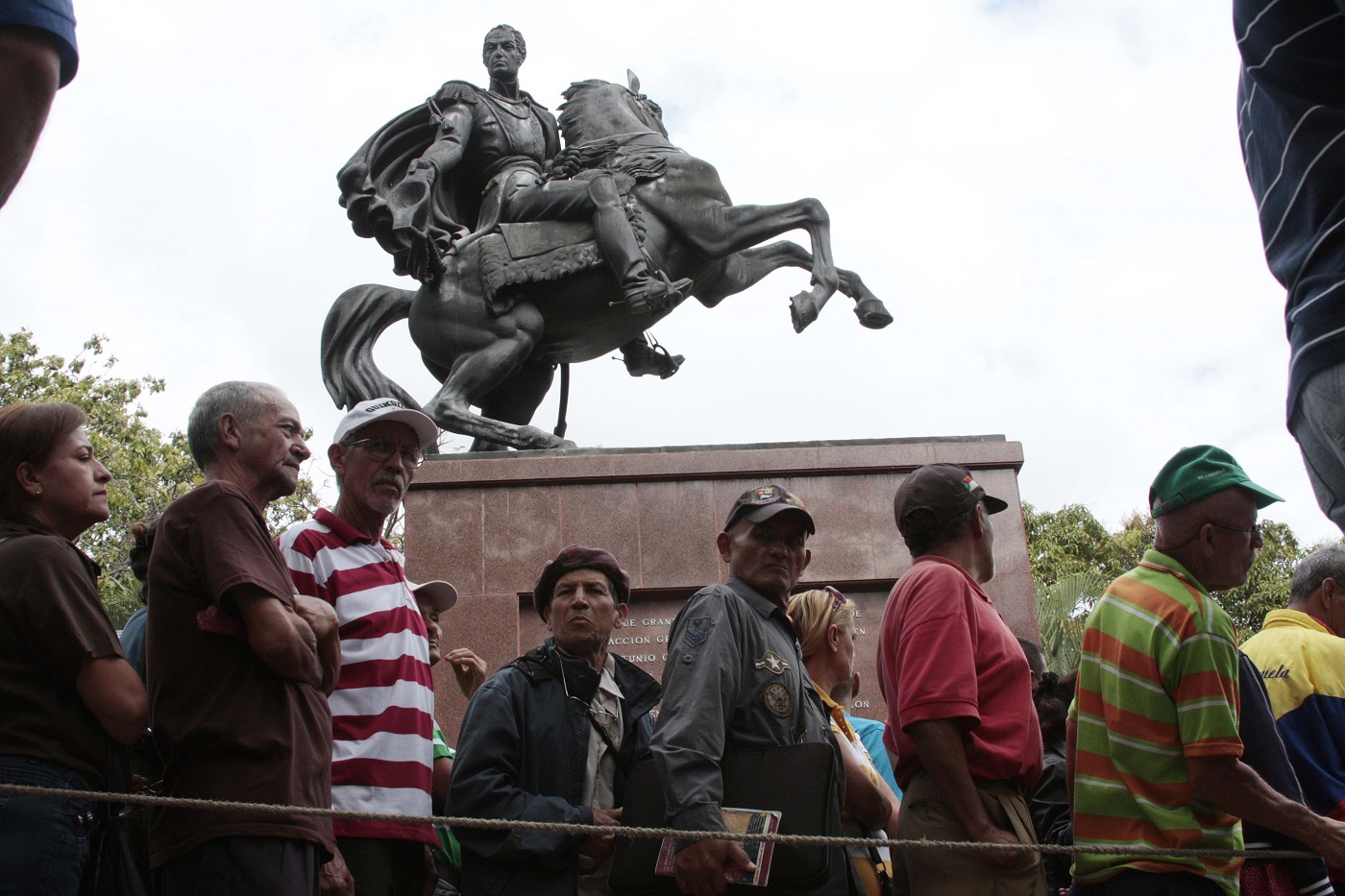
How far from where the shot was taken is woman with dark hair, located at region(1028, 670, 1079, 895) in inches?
159

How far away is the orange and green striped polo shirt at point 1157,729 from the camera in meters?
2.93

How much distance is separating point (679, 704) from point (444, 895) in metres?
1.32

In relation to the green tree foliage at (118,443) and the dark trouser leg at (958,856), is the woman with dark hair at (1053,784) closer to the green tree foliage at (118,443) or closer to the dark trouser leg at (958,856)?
the dark trouser leg at (958,856)

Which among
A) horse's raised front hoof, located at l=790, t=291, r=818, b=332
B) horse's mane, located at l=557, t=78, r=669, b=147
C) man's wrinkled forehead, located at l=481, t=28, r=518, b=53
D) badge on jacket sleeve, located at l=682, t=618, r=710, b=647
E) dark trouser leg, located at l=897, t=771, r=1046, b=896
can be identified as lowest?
dark trouser leg, located at l=897, t=771, r=1046, b=896

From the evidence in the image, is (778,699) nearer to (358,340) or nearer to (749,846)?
(749,846)

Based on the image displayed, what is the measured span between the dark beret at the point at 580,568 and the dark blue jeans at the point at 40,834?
1.65 metres

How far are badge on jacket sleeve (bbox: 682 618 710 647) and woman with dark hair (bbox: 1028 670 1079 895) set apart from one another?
112 centimetres

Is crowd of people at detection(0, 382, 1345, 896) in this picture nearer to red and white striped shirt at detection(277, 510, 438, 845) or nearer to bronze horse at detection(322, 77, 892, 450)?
red and white striped shirt at detection(277, 510, 438, 845)

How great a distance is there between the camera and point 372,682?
3.44 metres

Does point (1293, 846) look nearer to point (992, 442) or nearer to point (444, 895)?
point (444, 895)

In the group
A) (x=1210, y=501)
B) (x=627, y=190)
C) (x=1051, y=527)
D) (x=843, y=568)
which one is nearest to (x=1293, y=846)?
(x=1210, y=501)

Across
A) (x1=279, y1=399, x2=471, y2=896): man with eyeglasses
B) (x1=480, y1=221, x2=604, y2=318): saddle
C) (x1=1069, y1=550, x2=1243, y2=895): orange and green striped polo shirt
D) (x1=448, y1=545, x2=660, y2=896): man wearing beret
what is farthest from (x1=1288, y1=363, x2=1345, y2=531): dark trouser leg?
(x1=480, y1=221, x2=604, y2=318): saddle

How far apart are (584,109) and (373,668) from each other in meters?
6.85

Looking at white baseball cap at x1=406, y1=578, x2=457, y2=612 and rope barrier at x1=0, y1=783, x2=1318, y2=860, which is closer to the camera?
rope barrier at x1=0, y1=783, x2=1318, y2=860
